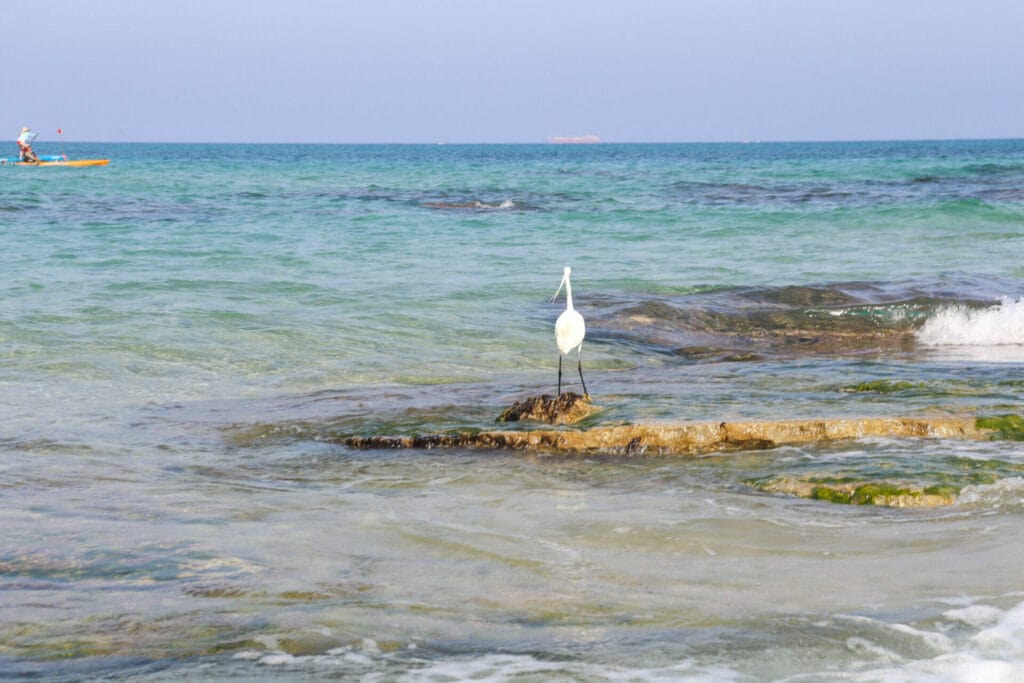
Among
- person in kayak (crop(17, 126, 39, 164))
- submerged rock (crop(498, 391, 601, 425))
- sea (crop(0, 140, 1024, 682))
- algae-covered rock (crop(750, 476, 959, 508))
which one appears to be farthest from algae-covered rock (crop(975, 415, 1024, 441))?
person in kayak (crop(17, 126, 39, 164))

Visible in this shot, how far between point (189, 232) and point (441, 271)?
22.4ft

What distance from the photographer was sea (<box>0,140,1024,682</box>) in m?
3.47

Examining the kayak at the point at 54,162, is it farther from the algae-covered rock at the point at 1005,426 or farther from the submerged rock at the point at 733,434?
the algae-covered rock at the point at 1005,426

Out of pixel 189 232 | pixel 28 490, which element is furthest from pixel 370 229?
pixel 28 490

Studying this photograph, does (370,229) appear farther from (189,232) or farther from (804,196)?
(804,196)

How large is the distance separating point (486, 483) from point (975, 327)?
6.79 metres

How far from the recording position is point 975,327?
10.5 metres

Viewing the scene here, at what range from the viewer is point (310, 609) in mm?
3752

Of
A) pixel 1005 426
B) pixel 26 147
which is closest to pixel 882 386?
pixel 1005 426

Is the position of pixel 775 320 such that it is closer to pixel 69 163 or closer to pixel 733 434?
pixel 733 434

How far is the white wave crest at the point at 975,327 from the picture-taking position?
405 inches

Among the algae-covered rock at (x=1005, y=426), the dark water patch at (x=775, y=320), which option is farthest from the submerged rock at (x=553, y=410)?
the dark water patch at (x=775, y=320)

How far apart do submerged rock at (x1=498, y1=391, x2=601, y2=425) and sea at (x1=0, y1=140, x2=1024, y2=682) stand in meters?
0.15

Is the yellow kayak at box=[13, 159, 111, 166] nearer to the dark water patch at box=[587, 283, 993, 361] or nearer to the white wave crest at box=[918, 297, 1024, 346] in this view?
the dark water patch at box=[587, 283, 993, 361]
